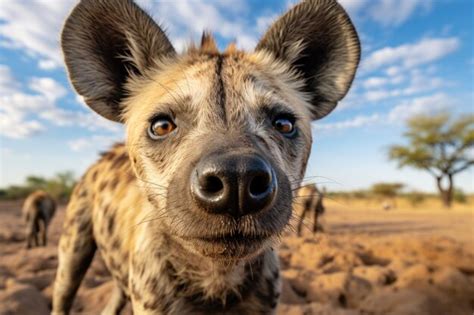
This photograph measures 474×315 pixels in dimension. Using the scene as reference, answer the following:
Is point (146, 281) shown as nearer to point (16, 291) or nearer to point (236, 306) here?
point (236, 306)

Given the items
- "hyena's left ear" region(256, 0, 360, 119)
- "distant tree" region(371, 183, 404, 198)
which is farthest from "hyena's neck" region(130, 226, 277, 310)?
"distant tree" region(371, 183, 404, 198)

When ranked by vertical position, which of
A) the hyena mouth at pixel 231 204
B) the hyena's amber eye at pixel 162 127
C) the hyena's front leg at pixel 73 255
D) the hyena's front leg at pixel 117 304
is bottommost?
the hyena's front leg at pixel 117 304

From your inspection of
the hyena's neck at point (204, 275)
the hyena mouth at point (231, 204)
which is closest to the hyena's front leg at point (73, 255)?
the hyena's neck at point (204, 275)

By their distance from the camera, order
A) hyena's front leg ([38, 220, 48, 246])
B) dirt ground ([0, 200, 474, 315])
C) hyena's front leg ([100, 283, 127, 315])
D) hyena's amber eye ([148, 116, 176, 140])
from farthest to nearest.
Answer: hyena's front leg ([38, 220, 48, 246]) < dirt ground ([0, 200, 474, 315]) < hyena's front leg ([100, 283, 127, 315]) < hyena's amber eye ([148, 116, 176, 140])

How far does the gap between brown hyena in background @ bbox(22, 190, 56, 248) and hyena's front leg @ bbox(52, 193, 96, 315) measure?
18.2 feet

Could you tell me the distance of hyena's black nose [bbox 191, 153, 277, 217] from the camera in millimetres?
1332

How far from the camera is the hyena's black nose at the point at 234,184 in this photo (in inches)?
52.4

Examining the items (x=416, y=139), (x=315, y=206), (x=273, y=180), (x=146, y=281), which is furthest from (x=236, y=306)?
(x=416, y=139)

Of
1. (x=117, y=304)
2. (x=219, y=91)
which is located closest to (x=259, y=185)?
(x=219, y=91)

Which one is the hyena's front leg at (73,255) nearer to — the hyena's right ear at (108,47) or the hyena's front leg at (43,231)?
the hyena's right ear at (108,47)

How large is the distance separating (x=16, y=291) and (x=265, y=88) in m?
3.52

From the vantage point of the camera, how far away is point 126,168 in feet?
10.4

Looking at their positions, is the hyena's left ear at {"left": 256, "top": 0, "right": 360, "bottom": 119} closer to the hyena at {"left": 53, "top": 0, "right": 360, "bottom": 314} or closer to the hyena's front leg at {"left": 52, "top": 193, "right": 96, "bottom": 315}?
the hyena at {"left": 53, "top": 0, "right": 360, "bottom": 314}

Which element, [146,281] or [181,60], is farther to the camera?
[181,60]
